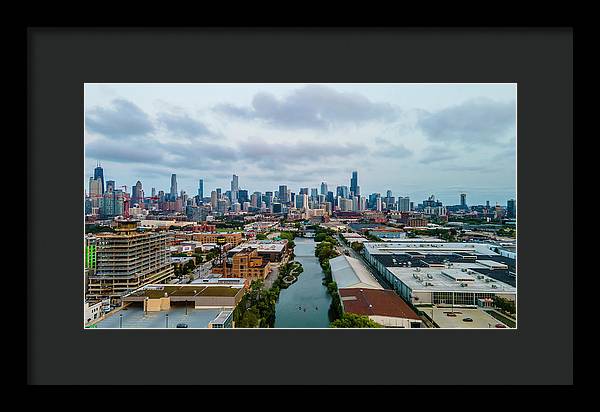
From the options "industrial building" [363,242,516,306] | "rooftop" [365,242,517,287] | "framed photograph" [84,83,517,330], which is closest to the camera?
"framed photograph" [84,83,517,330]

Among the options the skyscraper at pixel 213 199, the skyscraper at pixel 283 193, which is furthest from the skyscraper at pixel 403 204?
the skyscraper at pixel 213 199

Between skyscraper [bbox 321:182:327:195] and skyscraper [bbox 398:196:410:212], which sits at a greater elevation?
skyscraper [bbox 321:182:327:195]

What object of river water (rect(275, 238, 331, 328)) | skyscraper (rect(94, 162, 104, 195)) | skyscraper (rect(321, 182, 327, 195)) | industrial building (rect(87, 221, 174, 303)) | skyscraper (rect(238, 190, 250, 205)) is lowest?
river water (rect(275, 238, 331, 328))

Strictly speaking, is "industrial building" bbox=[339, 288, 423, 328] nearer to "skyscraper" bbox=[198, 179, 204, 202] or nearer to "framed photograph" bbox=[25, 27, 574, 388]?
"framed photograph" bbox=[25, 27, 574, 388]

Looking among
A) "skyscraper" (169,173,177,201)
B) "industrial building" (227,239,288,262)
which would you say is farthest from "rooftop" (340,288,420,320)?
"skyscraper" (169,173,177,201)

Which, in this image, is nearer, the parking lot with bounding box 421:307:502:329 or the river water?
Result: the parking lot with bounding box 421:307:502:329
